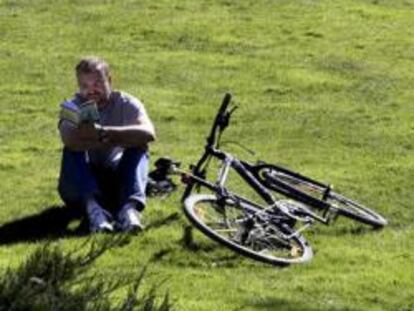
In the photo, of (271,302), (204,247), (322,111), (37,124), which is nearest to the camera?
(271,302)

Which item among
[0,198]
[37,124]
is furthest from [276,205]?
[37,124]

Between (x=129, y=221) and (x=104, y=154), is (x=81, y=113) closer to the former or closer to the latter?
(x=104, y=154)

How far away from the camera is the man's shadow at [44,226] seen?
9.35 meters

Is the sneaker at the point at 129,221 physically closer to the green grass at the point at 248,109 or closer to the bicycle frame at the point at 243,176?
the green grass at the point at 248,109

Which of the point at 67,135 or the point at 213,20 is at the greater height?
the point at 67,135

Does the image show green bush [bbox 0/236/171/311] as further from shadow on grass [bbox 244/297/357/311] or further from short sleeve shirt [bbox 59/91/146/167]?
short sleeve shirt [bbox 59/91/146/167]

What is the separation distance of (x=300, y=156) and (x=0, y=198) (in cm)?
351

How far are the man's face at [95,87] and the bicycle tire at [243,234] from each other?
1187 millimetres

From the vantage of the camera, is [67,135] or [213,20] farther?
[213,20]

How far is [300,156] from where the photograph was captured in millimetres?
12688

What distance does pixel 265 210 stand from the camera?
368 inches

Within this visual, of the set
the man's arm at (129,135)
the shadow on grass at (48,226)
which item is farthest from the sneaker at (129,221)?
the man's arm at (129,135)

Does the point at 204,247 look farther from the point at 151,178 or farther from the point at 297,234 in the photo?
the point at 151,178

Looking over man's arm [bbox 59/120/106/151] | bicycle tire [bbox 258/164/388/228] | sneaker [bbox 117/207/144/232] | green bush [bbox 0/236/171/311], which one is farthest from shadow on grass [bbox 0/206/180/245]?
green bush [bbox 0/236/171/311]
